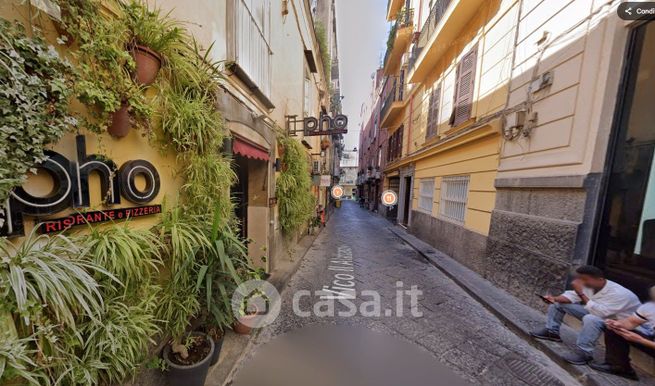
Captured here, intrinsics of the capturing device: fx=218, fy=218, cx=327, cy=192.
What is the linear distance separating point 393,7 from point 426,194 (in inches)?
431

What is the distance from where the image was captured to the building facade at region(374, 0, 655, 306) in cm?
257

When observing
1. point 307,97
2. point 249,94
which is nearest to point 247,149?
point 249,94

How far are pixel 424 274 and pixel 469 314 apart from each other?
1.60 metres

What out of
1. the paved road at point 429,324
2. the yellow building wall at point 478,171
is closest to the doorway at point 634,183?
the paved road at point 429,324

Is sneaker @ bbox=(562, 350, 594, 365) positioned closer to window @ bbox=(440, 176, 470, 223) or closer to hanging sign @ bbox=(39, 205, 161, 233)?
window @ bbox=(440, 176, 470, 223)

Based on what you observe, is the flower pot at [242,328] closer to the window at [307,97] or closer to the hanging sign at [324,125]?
the hanging sign at [324,125]

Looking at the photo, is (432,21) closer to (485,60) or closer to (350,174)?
(485,60)

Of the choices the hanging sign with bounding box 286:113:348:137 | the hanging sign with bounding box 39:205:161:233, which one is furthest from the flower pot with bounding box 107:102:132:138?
the hanging sign with bounding box 286:113:348:137

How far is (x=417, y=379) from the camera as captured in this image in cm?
223

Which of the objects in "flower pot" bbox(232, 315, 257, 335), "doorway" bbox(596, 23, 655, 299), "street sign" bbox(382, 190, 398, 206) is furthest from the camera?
"street sign" bbox(382, 190, 398, 206)

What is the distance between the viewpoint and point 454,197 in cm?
613

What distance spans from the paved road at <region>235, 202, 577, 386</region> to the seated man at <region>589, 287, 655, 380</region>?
1.34 ft

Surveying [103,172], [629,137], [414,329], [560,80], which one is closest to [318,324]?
[414,329]

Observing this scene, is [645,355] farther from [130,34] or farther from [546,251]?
[130,34]
